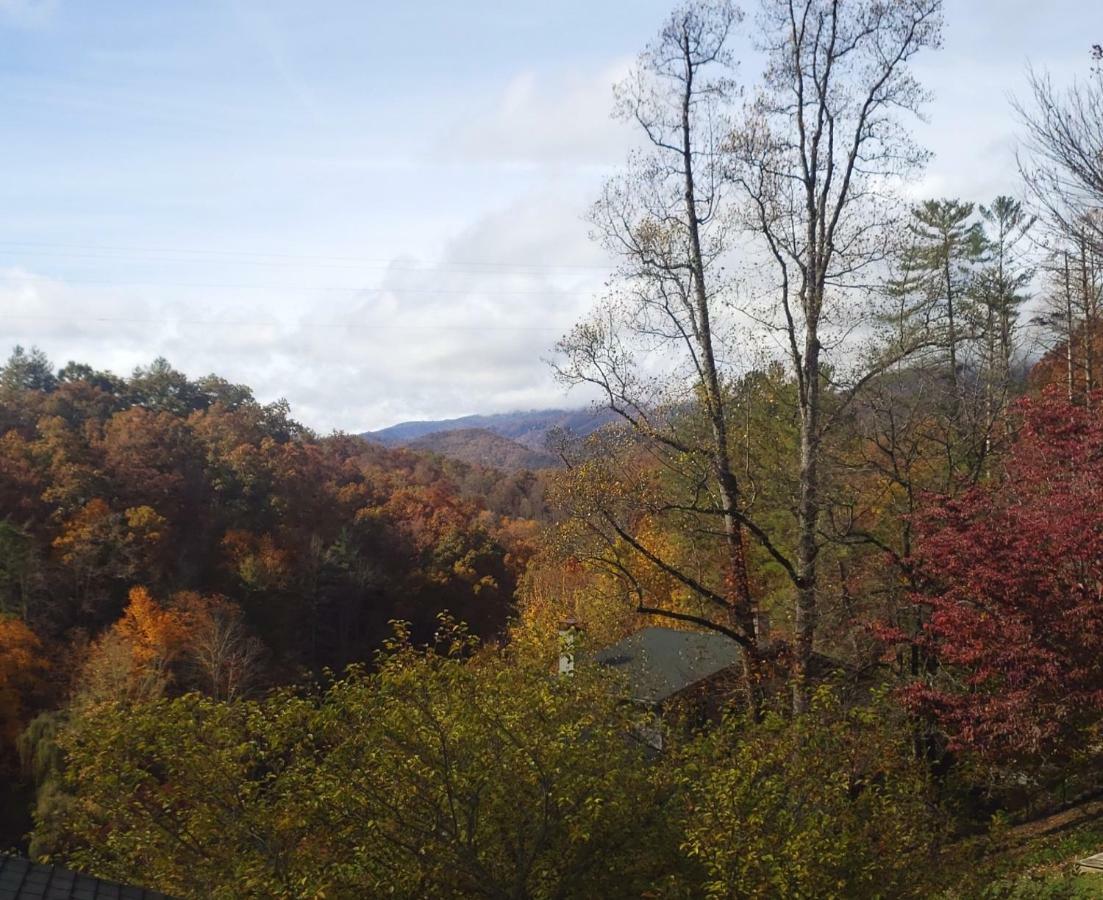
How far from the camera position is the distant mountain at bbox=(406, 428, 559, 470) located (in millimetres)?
140062

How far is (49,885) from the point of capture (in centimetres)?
479

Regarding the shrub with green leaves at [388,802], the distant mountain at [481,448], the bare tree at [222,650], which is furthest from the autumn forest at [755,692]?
the distant mountain at [481,448]

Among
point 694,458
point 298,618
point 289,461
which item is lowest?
point 298,618

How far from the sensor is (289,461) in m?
43.2

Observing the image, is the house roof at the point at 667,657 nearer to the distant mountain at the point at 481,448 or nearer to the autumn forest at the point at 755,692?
the autumn forest at the point at 755,692

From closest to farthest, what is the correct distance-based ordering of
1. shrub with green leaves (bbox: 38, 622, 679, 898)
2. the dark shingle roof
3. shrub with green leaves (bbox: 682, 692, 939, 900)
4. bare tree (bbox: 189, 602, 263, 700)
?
the dark shingle roof < shrub with green leaves (bbox: 682, 692, 939, 900) < shrub with green leaves (bbox: 38, 622, 679, 898) < bare tree (bbox: 189, 602, 263, 700)

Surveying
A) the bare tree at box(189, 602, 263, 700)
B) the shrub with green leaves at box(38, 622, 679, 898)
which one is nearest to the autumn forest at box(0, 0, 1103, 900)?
the shrub with green leaves at box(38, 622, 679, 898)

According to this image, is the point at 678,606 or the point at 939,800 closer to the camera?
the point at 939,800

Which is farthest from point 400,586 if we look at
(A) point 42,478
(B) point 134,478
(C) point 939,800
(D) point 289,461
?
(C) point 939,800

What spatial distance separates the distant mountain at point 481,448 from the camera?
140062 mm

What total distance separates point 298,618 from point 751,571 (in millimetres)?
23557

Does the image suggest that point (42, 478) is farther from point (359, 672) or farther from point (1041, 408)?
point (1041, 408)

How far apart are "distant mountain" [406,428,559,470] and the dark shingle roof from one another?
12899 centimetres

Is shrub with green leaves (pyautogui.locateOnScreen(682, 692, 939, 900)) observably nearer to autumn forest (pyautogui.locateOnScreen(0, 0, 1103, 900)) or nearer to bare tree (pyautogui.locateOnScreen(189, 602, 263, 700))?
autumn forest (pyautogui.locateOnScreen(0, 0, 1103, 900))
